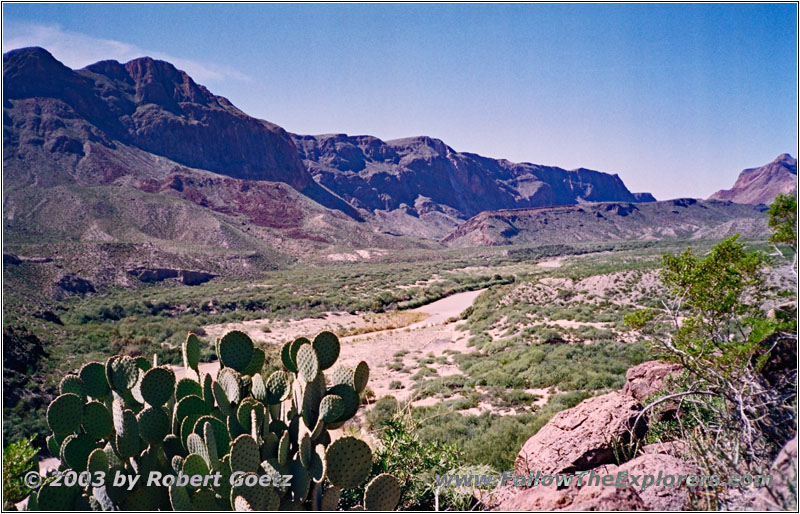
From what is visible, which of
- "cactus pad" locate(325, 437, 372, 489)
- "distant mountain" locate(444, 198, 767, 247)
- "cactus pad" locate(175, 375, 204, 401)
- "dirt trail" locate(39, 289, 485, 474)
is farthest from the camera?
"distant mountain" locate(444, 198, 767, 247)

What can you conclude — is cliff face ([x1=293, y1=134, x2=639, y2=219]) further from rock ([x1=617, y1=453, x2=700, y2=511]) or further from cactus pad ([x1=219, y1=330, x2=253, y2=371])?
rock ([x1=617, y1=453, x2=700, y2=511])

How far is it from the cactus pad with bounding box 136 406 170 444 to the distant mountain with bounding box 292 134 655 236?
12013 centimetres

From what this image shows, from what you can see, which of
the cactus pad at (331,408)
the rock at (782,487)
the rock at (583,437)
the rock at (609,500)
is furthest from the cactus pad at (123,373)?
the rock at (782,487)

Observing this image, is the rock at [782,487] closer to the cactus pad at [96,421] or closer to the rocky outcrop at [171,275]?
the cactus pad at [96,421]

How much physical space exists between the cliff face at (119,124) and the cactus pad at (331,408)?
70492mm

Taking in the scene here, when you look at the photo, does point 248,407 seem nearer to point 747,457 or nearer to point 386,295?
point 747,457

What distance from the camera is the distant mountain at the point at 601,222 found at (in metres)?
98.2

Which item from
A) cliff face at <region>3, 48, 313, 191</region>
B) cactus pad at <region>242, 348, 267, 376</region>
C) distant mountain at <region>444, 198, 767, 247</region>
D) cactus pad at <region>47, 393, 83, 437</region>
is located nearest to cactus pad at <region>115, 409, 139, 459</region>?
cactus pad at <region>47, 393, 83, 437</region>

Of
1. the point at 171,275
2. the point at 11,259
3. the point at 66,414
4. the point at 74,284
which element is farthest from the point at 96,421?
the point at 171,275

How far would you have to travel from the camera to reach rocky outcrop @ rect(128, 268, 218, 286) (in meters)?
35.3

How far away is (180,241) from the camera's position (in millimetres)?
50125

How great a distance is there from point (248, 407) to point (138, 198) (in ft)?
195

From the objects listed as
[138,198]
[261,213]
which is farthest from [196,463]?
[261,213]

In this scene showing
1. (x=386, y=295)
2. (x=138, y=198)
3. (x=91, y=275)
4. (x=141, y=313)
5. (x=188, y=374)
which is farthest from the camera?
(x=138, y=198)
